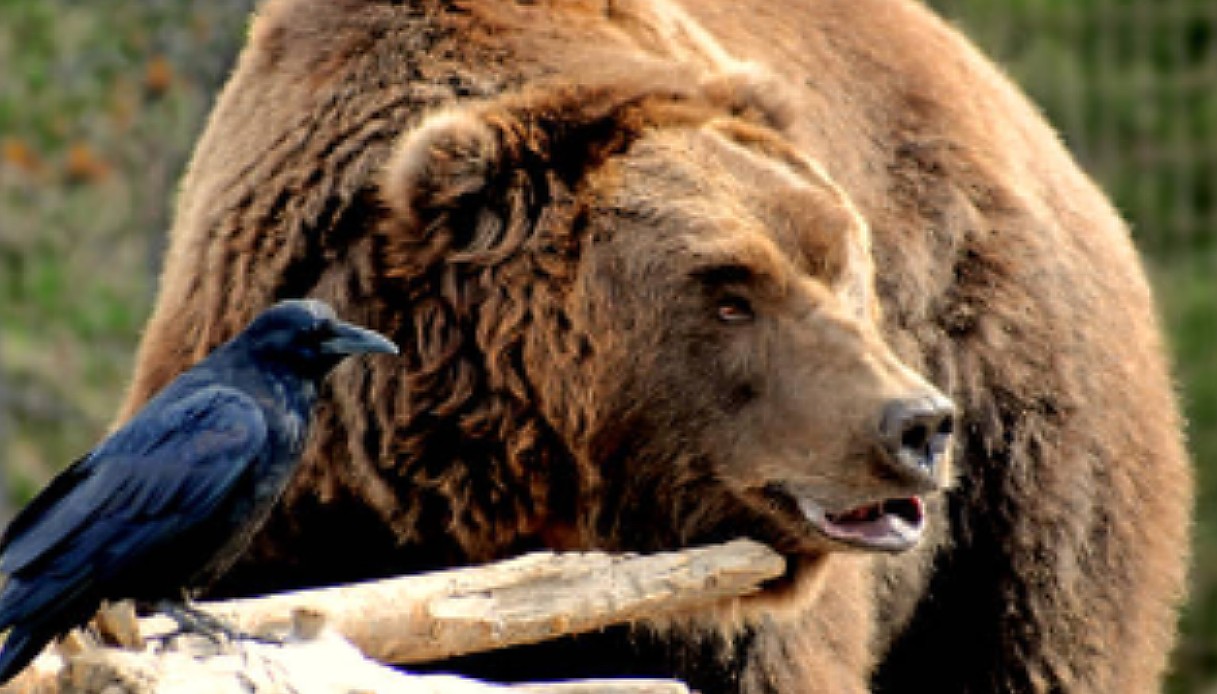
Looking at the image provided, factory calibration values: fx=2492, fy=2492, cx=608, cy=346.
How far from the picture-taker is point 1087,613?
7.02 metres

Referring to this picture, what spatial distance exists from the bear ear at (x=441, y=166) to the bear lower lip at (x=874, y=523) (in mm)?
984

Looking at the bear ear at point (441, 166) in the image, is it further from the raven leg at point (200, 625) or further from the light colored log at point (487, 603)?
the raven leg at point (200, 625)

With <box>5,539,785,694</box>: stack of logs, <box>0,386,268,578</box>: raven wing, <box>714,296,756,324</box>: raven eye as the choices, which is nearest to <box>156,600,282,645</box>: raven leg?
<box>5,539,785,694</box>: stack of logs

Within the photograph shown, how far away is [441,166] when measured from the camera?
5.29m

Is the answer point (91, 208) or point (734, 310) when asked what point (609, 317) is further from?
point (91, 208)

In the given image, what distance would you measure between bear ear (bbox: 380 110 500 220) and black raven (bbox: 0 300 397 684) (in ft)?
2.72

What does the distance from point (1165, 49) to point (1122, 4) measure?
53cm

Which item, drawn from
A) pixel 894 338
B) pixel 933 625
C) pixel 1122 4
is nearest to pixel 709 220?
pixel 894 338

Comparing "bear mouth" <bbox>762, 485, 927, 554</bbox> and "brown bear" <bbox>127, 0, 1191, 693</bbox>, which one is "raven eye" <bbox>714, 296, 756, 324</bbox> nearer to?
"brown bear" <bbox>127, 0, 1191, 693</bbox>

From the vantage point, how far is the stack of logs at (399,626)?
3885 millimetres

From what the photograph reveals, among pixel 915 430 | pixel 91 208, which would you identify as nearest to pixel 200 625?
pixel 915 430

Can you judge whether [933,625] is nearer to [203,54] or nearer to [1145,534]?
[1145,534]

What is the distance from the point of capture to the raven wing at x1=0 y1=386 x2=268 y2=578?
405 centimetres

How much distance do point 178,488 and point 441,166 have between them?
1.32 metres
